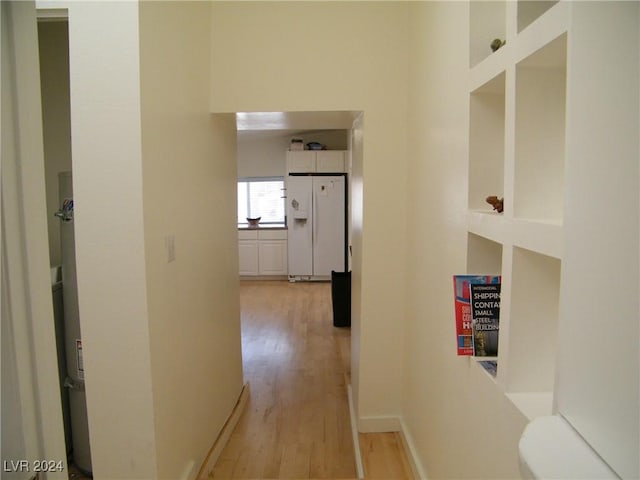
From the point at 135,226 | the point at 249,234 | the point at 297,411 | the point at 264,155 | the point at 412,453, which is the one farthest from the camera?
the point at 264,155

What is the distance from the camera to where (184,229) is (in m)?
1.81

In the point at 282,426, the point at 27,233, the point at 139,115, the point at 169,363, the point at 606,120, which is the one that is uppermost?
the point at 139,115

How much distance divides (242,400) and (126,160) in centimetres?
205

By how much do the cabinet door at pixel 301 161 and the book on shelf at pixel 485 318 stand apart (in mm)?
5514

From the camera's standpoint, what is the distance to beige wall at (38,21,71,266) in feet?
7.67

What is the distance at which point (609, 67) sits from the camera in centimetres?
56

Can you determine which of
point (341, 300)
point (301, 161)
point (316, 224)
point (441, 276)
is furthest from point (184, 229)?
point (301, 161)

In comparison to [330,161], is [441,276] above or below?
below

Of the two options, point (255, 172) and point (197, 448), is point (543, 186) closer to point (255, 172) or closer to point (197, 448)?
point (197, 448)

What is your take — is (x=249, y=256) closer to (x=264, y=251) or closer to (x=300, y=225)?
(x=264, y=251)

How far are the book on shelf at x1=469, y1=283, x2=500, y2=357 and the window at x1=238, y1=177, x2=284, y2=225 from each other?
6316 mm

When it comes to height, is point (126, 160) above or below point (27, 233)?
above

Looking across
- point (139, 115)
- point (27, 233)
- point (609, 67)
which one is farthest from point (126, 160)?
point (609, 67)

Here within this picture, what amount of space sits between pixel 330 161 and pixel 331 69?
4.30 m
